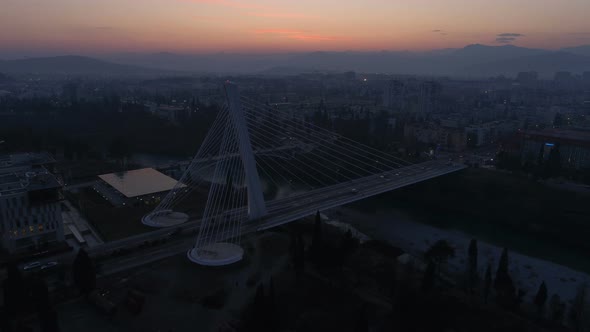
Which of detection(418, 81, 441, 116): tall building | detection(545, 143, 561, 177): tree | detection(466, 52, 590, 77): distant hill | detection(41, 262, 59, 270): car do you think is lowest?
detection(41, 262, 59, 270): car

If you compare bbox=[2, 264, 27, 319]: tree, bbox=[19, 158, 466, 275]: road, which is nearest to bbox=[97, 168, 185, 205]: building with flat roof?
bbox=[19, 158, 466, 275]: road

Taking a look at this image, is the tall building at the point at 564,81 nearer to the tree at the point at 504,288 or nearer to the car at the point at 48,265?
the tree at the point at 504,288

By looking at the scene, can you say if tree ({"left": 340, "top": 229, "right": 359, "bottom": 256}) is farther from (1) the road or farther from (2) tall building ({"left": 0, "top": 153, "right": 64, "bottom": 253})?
(2) tall building ({"left": 0, "top": 153, "right": 64, "bottom": 253})

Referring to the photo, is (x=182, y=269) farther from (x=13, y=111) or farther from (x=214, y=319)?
(x=13, y=111)

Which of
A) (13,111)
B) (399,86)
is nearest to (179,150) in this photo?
(13,111)

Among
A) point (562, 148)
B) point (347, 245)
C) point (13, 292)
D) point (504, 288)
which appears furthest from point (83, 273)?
point (562, 148)

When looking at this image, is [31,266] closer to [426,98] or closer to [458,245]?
[458,245]

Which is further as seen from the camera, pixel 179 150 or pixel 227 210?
pixel 179 150
